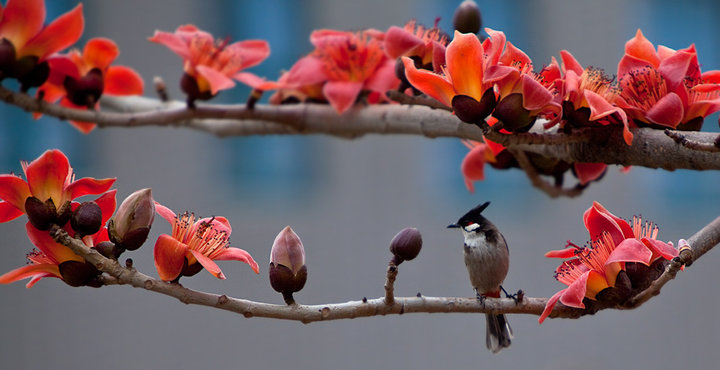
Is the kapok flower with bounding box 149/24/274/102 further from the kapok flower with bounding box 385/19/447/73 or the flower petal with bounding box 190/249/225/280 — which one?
the flower petal with bounding box 190/249/225/280

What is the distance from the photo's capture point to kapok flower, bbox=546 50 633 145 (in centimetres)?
57

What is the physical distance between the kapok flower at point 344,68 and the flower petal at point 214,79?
61 mm

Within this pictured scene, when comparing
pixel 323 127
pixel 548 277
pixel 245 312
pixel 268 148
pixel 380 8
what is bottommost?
pixel 548 277

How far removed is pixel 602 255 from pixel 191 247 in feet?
1.05

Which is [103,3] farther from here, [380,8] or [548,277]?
[548,277]

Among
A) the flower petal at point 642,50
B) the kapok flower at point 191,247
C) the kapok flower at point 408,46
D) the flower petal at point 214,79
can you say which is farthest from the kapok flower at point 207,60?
the flower petal at point 642,50

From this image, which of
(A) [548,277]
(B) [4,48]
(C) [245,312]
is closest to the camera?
(C) [245,312]

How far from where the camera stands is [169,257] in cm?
56

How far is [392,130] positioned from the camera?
839mm

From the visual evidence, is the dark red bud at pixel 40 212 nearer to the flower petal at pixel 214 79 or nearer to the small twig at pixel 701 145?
the flower petal at pixel 214 79

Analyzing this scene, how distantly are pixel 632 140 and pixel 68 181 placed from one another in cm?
44

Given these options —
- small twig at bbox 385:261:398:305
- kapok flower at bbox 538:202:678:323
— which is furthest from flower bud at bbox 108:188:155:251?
kapok flower at bbox 538:202:678:323

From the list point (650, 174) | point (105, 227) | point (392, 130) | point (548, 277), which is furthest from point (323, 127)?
point (650, 174)

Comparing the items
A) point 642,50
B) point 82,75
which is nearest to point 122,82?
point 82,75
